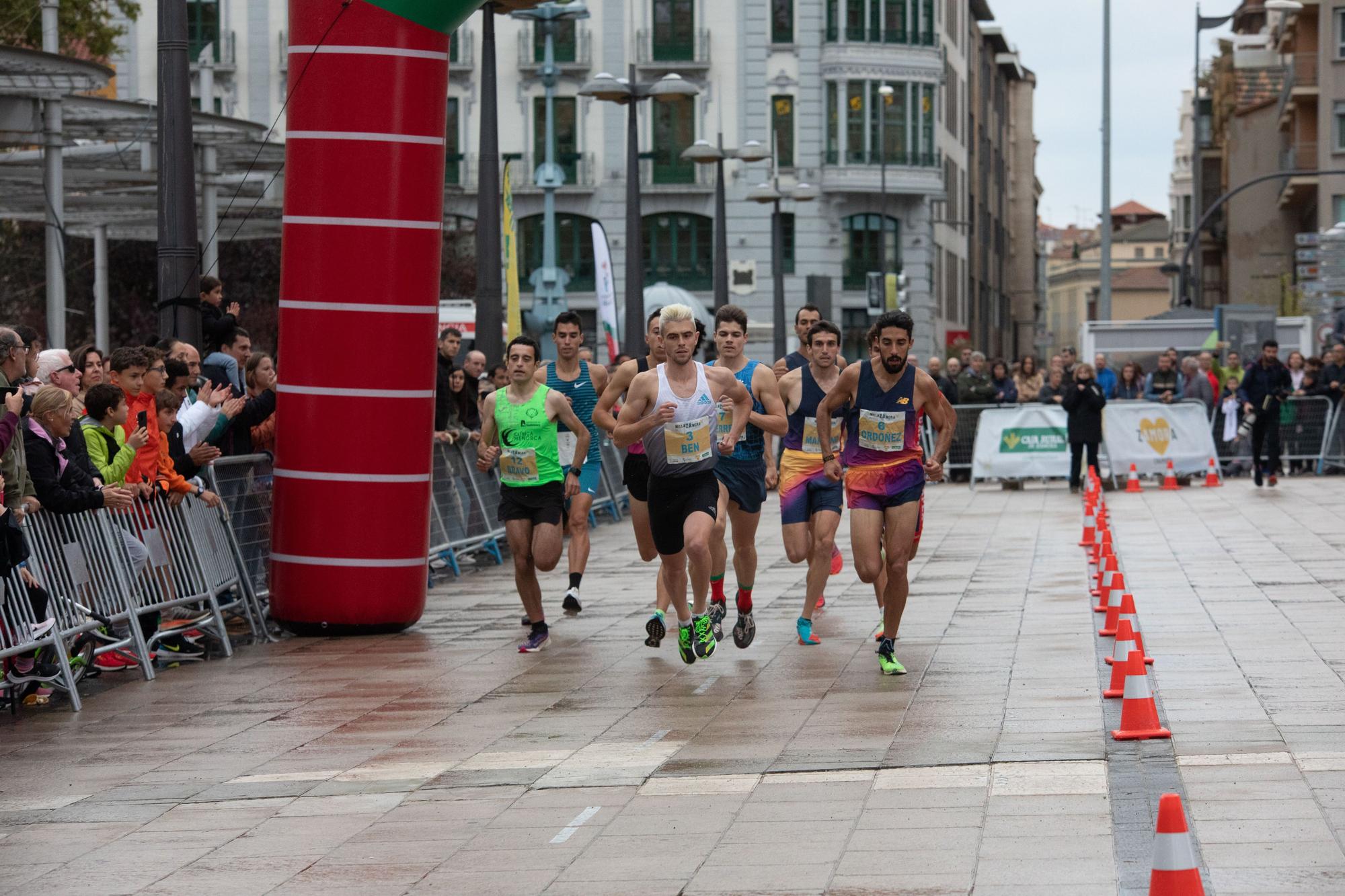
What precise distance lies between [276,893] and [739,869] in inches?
55.8

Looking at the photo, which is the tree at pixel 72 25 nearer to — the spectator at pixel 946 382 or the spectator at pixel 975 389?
the spectator at pixel 946 382

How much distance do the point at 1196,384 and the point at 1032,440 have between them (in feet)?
8.82

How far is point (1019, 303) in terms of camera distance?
112m

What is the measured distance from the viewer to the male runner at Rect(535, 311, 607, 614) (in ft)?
44.6

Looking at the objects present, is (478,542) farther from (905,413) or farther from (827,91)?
(827,91)

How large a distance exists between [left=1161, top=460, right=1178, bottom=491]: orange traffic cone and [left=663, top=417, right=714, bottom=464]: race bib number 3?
692 inches

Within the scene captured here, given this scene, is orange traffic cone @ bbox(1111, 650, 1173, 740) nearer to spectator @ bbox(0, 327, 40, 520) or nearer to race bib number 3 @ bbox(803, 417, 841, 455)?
race bib number 3 @ bbox(803, 417, 841, 455)

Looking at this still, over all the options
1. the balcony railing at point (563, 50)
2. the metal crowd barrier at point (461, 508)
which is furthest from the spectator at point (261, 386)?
the balcony railing at point (563, 50)

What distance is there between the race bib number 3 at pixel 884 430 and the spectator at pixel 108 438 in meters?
4.02

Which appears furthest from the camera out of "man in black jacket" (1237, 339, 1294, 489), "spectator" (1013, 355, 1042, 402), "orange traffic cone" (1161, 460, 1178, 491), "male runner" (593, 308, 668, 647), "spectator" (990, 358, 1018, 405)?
"spectator" (1013, 355, 1042, 402)

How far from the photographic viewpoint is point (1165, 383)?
2994cm

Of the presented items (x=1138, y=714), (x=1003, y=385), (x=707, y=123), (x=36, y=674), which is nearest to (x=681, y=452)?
(x=1138, y=714)

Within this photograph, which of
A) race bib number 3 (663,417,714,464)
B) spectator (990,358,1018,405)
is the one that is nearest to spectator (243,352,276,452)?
A: race bib number 3 (663,417,714,464)

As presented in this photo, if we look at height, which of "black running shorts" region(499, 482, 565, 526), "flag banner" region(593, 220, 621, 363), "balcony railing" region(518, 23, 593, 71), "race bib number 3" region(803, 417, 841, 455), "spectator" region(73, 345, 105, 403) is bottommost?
"black running shorts" region(499, 482, 565, 526)
